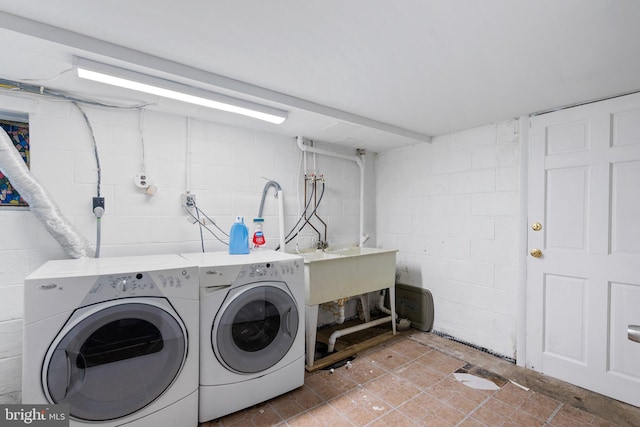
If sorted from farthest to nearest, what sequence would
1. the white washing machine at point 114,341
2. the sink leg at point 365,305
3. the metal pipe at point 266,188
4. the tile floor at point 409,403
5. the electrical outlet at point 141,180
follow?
the sink leg at point 365,305 → the metal pipe at point 266,188 → the electrical outlet at point 141,180 → the tile floor at point 409,403 → the white washing machine at point 114,341

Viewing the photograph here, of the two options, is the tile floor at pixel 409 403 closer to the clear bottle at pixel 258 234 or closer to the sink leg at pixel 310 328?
the sink leg at pixel 310 328

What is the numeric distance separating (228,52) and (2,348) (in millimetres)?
2199

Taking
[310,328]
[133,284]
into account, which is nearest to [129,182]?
[133,284]

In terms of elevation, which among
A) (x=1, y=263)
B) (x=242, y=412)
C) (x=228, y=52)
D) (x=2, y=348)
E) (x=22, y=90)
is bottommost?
(x=242, y=412)

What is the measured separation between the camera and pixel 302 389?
2121 mm

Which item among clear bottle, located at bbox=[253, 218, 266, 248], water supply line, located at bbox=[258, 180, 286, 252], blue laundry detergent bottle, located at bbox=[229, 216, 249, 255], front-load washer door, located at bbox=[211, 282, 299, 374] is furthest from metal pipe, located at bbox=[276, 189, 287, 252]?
front-load washer door, located at bbox=[211, 282, 299, 374]

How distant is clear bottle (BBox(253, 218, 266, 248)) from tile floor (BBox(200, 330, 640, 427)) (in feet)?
3.68

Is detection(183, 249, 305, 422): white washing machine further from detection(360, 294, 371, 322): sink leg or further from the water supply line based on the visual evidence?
detection(360, 294, 371, 322): sink leg

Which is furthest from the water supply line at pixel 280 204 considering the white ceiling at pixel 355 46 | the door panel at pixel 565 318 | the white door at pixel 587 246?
the door panel at pixel 565 318

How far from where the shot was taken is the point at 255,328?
6.32ft

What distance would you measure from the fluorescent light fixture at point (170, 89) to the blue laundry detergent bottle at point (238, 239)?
0.84 m

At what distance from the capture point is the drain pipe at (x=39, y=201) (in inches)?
65.8

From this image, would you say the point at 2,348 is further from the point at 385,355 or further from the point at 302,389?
the point at 385,355

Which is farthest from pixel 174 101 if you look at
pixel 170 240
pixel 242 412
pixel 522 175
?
pixel 522 175
